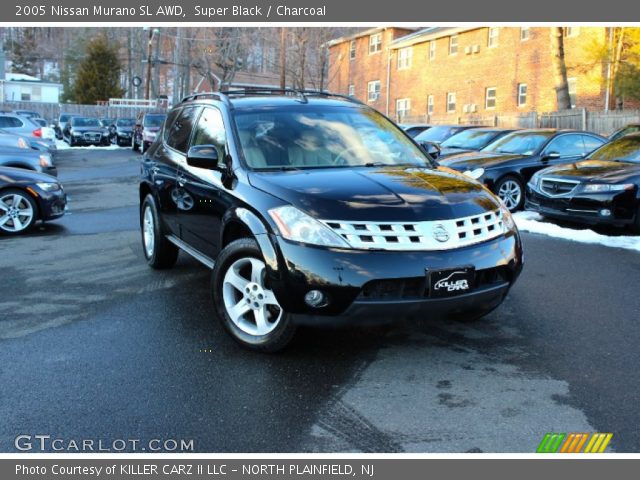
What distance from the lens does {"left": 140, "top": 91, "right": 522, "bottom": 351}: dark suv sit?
12.7 ft

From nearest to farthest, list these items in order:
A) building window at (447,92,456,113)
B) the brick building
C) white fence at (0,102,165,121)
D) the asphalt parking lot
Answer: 1. the asphalt parking lot
2. the brick building
3. building window at (447,92,456,113)
4. white fence at (0,102,165,121)

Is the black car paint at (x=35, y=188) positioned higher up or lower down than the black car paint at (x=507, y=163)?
lower down

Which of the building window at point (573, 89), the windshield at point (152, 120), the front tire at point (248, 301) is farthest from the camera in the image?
the building window at point (573, 89)

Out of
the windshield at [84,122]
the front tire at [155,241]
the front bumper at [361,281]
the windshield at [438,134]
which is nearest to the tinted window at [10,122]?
the windshield at [438,134]

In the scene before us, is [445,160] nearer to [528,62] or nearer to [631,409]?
[631,409]

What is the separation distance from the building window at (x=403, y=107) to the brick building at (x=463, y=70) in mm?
62

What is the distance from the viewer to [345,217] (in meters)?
3.94

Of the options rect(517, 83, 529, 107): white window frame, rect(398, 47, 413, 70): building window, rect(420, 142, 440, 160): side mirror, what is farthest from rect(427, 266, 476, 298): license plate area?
rect(398, 47, 413, 70): building window

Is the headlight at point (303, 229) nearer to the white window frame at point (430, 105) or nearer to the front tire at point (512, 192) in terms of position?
the front tire at point (512, 192)

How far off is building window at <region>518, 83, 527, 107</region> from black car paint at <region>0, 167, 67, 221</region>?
26.7 metres

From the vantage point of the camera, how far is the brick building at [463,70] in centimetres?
2806

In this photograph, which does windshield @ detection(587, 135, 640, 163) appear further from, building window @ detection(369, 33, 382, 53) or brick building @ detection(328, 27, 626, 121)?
building window @ detection(369, 33, 382, 53)

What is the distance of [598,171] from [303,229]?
6766 millimetres

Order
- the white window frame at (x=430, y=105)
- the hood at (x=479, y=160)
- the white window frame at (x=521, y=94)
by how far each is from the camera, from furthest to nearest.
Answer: the white window frame at (x=430, y=105) → the white window frame at (x=521, y=94) → the hood at (x=479, y=160)
